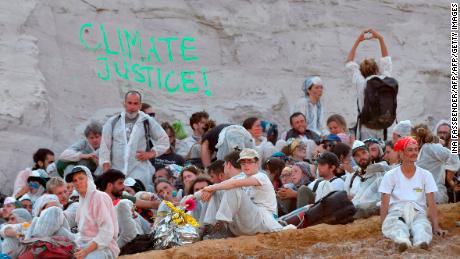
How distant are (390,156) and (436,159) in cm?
76

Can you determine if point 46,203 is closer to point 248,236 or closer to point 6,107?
point 248,236

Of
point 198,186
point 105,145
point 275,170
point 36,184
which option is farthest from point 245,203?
point 36,184

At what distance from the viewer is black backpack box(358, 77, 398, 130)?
1549 cm

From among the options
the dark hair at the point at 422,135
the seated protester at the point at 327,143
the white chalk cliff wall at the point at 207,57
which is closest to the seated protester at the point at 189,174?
the seated protester at the point at 327,143

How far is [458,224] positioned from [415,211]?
27.9 inches

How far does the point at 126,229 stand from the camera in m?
12.2

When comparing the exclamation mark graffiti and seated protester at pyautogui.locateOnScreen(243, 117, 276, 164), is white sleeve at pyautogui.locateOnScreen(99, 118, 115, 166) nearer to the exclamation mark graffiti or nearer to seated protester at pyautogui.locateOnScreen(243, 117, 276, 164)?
seated protester at pyautogui.locateOnScreen(243, 117, 276, 164)

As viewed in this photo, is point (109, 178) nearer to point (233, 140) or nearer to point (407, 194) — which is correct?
point (233, 140)

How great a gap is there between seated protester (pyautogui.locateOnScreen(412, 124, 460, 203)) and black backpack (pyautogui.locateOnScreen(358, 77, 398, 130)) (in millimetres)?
2168

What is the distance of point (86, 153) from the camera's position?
15.1 metres

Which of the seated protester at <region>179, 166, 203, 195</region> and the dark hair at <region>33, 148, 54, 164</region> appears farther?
the dark hair at <region>33, 148, 54, 164</region>

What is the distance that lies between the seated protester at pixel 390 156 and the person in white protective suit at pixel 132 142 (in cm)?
247

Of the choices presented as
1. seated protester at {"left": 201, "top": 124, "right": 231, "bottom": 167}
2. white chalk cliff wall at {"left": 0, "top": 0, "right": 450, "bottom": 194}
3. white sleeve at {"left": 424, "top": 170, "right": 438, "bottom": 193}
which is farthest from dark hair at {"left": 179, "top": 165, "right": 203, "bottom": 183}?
white chalk cliff wall at {"left": 0, "top": 0, "right": 450, "bottom": 194}

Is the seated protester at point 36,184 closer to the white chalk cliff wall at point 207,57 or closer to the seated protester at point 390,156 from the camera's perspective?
the white chalk cliff wall at point 207,57
